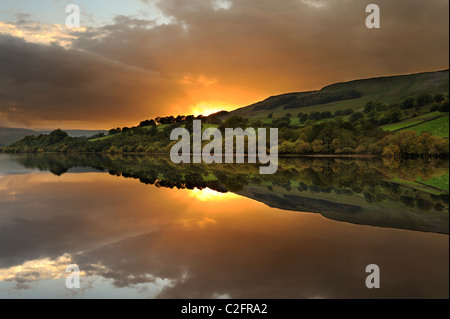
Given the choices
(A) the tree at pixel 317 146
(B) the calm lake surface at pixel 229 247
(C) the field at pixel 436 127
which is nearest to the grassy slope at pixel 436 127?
(C) the field at pixel 436 127

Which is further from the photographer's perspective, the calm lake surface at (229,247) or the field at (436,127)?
the field at (436,127)

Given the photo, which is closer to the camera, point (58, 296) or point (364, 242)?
point (58, 296)

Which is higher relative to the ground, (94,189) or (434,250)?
(94,189)

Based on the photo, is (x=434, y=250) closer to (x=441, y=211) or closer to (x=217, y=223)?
(x=441, y=211)

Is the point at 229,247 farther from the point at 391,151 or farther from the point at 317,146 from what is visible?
the point at 317,146

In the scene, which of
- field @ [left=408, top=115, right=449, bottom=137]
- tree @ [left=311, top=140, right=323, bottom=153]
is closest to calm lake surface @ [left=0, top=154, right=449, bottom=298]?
field @ [left=408, top=115, right=449, bottom=137]

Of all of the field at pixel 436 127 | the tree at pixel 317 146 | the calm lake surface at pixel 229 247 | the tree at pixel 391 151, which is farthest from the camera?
the tree at pixel 317 146

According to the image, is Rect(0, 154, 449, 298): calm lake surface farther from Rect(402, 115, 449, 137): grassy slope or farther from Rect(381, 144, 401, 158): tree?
Rect(402, 115, 449, 137): grassy slope

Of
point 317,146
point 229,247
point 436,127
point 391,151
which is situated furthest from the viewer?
point 317,146

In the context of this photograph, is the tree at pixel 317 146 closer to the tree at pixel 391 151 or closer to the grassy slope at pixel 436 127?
the tree at pixel 391 151

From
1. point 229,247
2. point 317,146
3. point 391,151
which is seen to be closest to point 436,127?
point 391,151
